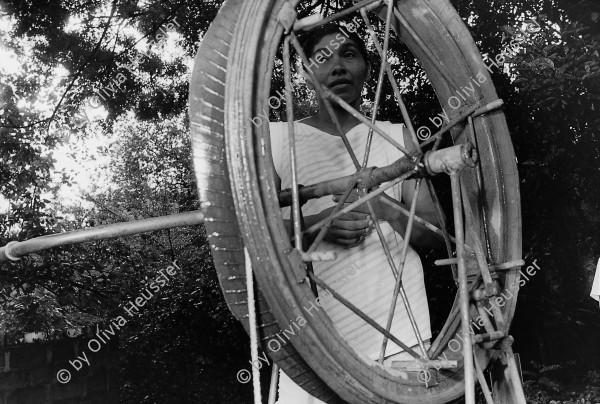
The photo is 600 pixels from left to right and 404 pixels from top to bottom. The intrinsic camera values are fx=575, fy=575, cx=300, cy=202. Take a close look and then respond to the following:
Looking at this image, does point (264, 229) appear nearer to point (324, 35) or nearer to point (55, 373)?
point (324, 35)

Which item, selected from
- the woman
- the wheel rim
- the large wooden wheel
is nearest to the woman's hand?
the woman

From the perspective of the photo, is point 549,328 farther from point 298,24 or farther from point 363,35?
point 298,24

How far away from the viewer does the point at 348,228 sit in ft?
5.81

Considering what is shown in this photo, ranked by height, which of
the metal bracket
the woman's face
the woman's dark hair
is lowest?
the metal bracket

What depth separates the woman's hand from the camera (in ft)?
5.80

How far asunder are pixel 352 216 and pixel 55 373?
18.6 ft

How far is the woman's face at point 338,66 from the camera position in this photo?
6.68 ft

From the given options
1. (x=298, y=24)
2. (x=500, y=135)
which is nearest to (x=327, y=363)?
(x=298, y=24)

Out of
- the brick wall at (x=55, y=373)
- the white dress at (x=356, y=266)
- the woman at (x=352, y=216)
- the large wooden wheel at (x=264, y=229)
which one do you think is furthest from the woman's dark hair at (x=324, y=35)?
the brick wall at (x=55, y=373)

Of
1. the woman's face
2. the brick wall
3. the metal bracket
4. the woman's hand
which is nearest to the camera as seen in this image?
the metal bracket

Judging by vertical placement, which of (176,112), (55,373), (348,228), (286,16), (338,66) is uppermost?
(176,112)

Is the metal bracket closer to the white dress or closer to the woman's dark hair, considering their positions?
the white dress

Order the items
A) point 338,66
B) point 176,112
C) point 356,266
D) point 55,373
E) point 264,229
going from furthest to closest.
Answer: point 176,112
point 55,373
point 338,66
point 356,266
point 264,229

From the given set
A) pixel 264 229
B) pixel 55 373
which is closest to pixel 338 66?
pixel 264 229
